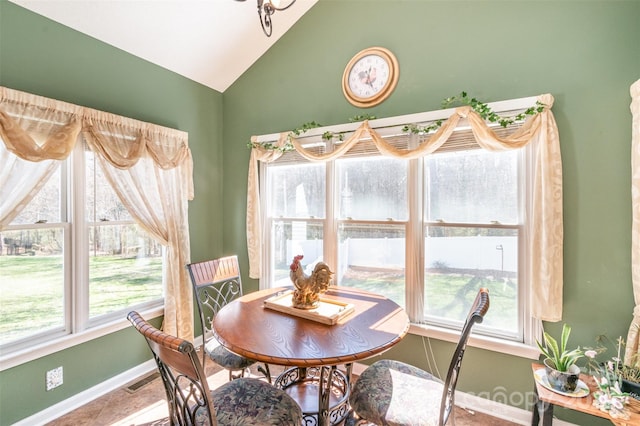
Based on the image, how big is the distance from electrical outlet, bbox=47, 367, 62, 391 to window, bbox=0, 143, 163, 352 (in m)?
0.24

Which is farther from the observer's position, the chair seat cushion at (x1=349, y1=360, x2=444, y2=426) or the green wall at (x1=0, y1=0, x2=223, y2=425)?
the green wall at (x1=0, y1=0, x2=223, y2=425)

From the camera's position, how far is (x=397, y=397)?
5.05 ft

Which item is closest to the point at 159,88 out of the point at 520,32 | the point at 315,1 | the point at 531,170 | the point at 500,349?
the point at 315,1

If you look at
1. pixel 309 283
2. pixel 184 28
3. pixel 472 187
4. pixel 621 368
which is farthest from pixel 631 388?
pixel 184 28

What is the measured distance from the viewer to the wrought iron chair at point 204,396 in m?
1.13

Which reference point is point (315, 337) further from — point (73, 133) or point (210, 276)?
point (73, 133)

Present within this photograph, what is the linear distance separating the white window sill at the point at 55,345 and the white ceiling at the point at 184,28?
230 cm

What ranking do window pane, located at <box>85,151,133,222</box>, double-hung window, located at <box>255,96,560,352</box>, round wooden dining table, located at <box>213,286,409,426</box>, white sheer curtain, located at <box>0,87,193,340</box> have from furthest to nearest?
window pane, located at <box>85,151,133,222</box> < double-hung window, located at <box>255,96,560,352</box> < white sheer curtain, located at <box>0,87,193,340</box> < round wooden dining table, located at <box>213,286,409,426</box>

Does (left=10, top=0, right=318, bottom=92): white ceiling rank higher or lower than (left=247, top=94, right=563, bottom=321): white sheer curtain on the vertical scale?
higher

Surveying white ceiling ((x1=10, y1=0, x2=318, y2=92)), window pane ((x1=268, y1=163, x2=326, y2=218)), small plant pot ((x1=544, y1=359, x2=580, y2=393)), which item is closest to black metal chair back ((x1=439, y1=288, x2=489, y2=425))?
small plant pot ((x1=544, y1=359, x2=580, y2=393))

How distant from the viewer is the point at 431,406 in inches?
58.6

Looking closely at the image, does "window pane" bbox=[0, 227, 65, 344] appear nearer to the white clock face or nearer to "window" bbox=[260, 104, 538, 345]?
"window" bbox=[260, 104, 538, 345]

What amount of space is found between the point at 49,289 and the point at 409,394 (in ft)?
8.39

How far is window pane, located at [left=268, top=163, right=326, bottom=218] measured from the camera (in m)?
2.99
